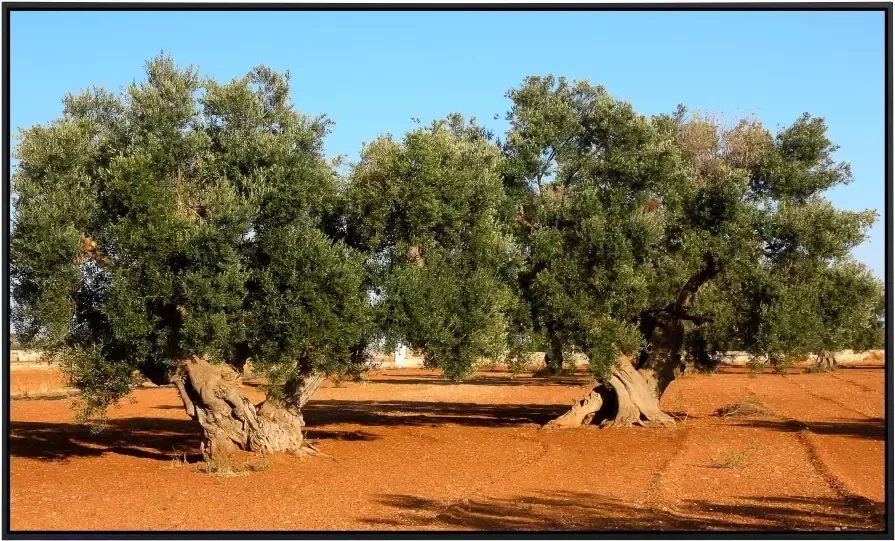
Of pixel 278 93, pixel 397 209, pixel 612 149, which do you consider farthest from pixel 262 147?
pixel 612 149

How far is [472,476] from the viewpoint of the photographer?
1853 centimetres

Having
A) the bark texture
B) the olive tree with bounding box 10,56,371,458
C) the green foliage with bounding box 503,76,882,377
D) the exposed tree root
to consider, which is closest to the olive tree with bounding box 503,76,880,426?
the green foliage with bounding box 503,76,882,377

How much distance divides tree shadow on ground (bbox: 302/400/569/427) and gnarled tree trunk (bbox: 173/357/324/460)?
1023 cm

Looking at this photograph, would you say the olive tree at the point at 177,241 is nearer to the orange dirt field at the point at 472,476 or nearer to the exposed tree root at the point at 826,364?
the orange dirt field at the point at 472,476

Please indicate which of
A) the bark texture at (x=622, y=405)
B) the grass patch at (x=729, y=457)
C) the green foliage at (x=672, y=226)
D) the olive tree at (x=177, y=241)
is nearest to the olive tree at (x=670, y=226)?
the green foliage at (x=672, y=226)

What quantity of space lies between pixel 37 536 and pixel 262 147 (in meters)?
8.46

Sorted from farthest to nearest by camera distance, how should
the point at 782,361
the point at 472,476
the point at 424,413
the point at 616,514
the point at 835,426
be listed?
the point at 424,413 → the point at 835,426 → the point at 782,361 → the point at 472,476 → the point at 616,514

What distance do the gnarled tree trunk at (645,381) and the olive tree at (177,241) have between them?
1069 centimetres

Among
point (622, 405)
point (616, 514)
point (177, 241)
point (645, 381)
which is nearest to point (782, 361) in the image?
point (645, 381)

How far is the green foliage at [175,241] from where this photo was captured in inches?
655

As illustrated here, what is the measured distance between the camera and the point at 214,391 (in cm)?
1919

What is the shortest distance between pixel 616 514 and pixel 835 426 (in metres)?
17.1

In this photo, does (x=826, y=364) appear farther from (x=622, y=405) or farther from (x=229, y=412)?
(x=229, y=412)

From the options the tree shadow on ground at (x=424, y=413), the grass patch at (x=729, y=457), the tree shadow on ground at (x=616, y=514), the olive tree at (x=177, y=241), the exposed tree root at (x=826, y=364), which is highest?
the olive tree at (x=177, y=241)
